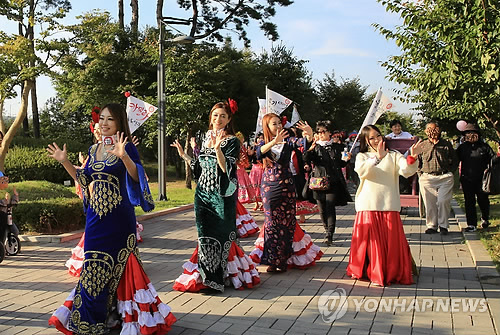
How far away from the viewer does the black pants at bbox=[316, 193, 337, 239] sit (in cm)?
836

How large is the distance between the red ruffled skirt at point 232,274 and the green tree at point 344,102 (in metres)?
39.7

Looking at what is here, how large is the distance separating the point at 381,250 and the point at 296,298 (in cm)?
123

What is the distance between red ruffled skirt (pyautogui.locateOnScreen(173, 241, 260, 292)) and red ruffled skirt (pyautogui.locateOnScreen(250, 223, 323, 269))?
1026mm

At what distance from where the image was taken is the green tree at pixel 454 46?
21.0 feet

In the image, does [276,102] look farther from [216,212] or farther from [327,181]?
[216,212]

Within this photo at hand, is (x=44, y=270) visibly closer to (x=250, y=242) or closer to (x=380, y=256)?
(x=250, y=242)

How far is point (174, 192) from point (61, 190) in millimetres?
6206

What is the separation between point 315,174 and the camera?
27.7ft

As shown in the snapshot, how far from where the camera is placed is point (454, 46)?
23.2 feet

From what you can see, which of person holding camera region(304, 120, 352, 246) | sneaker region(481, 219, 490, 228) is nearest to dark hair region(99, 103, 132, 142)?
person holding camera region(304, 120, 352, 246)

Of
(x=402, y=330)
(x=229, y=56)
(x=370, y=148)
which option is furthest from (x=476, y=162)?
(x=229, y=56)

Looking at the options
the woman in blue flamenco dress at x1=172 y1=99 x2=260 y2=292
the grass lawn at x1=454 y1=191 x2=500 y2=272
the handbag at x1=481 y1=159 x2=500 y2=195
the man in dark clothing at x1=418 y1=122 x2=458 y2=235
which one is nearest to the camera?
the woman in blue flamenco dress at x1=172 y1=99 x2=260 y2=292

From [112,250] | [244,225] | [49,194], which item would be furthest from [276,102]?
[112,250]

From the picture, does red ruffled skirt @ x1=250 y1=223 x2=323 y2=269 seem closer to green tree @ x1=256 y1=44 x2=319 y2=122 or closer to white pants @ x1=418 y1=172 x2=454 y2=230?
white pants @ x1=418 y1=172 x2=454 y2=230
